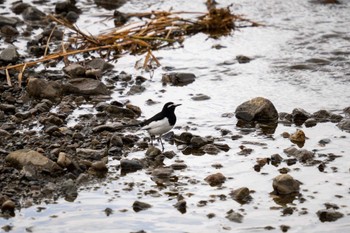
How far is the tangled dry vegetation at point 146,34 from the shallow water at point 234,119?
316mm

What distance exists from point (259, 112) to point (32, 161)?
11.4ft

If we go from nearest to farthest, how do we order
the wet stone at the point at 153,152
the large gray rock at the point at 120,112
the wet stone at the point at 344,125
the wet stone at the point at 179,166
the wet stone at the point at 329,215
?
the wet stone at the point at 329,215
the wet stone at the point at 179,166
the wet stone at the point at 153,152
the wet stone at the point at 344,125
the large gray rock at the point at 120,112

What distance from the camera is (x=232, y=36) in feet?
48.4

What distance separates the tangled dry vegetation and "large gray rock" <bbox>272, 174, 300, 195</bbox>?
540 centimetres

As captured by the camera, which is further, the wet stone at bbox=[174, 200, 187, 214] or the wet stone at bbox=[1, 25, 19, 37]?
the wet stone at bbox=[1, 25, 19, 37]

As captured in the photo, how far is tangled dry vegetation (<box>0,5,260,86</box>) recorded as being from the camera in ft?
43.7

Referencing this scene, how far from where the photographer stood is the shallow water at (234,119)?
24.5 feet

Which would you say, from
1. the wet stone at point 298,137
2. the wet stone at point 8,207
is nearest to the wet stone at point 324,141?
the wet stone at point 298,137

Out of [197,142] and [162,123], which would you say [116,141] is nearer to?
[162,123]

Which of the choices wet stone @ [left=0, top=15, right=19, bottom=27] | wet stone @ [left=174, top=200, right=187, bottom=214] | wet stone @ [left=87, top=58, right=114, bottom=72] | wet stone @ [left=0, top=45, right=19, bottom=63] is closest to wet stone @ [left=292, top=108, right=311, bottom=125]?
wet stone @ [left=174, top=200, right=187, bottom=214]

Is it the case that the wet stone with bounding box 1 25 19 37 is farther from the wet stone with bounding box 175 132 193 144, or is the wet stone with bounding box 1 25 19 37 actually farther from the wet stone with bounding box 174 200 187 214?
the wet stone with bounding box 174 200 187 214

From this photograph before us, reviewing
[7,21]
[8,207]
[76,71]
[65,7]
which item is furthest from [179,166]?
[65,7]

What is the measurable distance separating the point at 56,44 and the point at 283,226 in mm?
8119

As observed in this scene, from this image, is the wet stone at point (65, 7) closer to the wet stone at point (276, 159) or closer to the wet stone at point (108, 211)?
the wet stone at point (276, 159)
